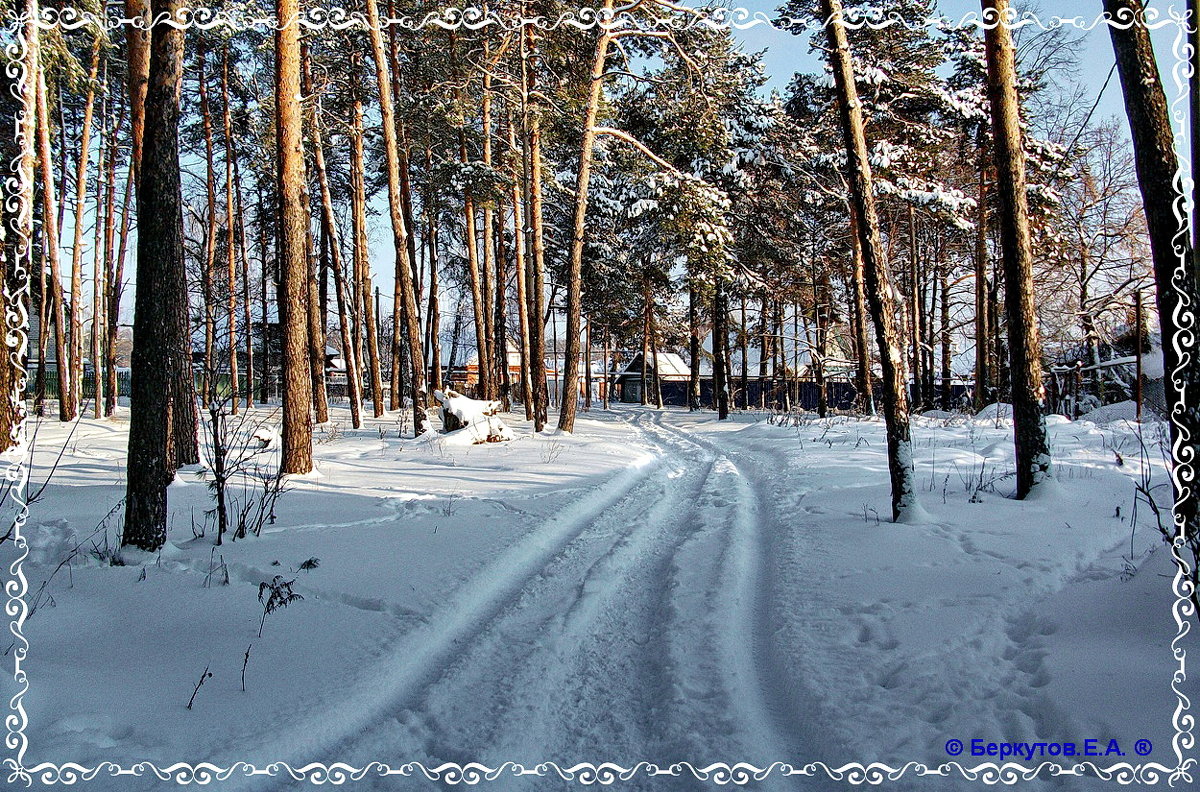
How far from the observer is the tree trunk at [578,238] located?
43.4 ft

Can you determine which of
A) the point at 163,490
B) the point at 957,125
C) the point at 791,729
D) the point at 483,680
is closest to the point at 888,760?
the point at 791,729

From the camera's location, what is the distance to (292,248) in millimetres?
7664

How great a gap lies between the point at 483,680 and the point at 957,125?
1823cm

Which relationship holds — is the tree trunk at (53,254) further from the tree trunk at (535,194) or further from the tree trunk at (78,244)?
the tree trunk at (535,194)

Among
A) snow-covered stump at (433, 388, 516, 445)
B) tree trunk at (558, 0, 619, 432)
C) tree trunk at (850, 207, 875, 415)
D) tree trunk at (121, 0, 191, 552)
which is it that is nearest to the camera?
tree trunk at (121, 0, 191, 552)

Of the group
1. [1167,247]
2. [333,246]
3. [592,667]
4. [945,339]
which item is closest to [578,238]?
[333,246]

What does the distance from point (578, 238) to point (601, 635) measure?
38.5ft

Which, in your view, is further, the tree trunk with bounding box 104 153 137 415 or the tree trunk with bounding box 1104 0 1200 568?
the tree trunk with bounding box 104 153 137 415

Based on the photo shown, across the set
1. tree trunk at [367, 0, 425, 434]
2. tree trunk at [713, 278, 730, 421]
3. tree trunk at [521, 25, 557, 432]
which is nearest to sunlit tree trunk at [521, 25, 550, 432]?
tree trunk at [521, 25, 557, 432]

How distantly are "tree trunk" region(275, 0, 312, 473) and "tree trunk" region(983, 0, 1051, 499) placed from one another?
8122mm

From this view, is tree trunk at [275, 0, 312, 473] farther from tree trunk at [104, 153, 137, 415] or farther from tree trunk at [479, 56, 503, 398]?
tree trunk at [104, 153, 137, 415]

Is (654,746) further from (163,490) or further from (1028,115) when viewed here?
(1028,115)

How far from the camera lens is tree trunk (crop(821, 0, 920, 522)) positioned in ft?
18.3

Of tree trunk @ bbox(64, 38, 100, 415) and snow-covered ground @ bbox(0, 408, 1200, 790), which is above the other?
tree trunk @ bbox(64, 38, 100, 415)
